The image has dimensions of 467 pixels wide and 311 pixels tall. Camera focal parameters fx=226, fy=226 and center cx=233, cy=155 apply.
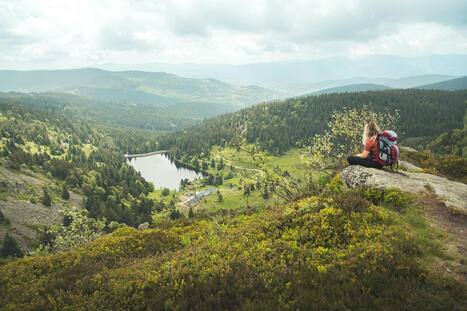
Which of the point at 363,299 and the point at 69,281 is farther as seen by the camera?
the point at 69,281

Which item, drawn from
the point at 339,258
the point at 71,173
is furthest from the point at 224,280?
the point at 71,173

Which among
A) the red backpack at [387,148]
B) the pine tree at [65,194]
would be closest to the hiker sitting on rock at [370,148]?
the red backpack at [387,148]

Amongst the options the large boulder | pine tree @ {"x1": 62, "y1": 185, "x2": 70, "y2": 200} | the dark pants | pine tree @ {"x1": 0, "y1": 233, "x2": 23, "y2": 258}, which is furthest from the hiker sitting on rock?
pine tree @ {"x1": 62, "y1": 185, "x2": 70, "y2": 200}

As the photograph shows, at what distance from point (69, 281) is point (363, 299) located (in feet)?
44.9

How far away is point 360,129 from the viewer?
105 feet

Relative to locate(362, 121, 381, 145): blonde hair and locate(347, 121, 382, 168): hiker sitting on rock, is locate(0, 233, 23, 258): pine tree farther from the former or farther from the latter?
locate(362, 121, 381, 145): blonde hair

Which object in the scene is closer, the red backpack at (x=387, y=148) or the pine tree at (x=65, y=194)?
the red backpack at (x=387, y=148)

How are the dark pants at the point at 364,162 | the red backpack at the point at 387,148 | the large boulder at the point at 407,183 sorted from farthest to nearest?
the dark pants at the point at 364,162 → the red backpack at the point at 387,148 → the large boulder at the point at 407,183

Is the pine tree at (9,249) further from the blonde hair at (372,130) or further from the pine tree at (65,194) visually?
the blonde hair at (372,130)

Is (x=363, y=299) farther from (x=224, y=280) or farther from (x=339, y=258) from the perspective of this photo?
(x=224, y=280)

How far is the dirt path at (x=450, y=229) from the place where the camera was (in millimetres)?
8341

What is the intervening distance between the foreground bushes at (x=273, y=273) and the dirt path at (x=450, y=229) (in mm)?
1026

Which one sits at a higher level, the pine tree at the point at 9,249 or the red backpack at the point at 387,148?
the red backpack at the point at 387,148

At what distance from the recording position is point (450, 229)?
10.9m
